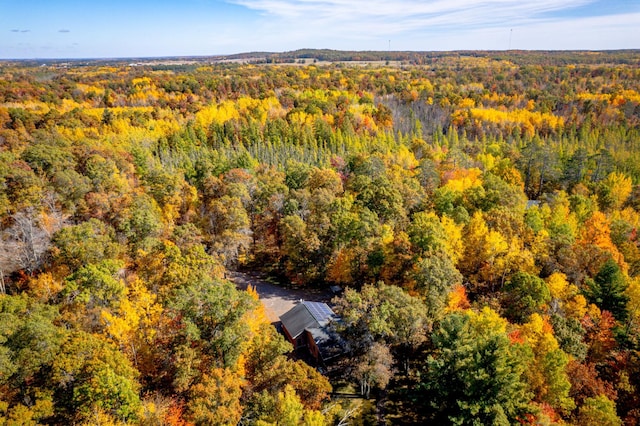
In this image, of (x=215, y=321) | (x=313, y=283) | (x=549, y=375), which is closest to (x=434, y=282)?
(x=549, y=375)

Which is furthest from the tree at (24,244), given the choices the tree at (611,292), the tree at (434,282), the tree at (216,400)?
the tree at (611,292)

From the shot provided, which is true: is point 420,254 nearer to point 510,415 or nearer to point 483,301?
point 483,301

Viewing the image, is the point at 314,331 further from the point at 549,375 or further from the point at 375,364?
the point at 549,375

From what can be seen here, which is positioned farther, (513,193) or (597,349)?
(513,193)

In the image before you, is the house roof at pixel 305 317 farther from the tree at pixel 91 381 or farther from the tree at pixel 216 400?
the tree at pixel 91 381

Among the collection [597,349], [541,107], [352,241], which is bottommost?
[597,349]

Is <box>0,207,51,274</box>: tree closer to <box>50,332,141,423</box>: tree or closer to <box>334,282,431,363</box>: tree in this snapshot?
<box>50,332,141,423</box>: tree

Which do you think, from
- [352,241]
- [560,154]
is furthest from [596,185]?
[352,241]

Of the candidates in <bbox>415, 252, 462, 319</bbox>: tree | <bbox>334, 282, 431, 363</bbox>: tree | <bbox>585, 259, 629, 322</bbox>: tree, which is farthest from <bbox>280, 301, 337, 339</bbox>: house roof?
<bbox>585, 259, 629, 322</bbox>: tree
